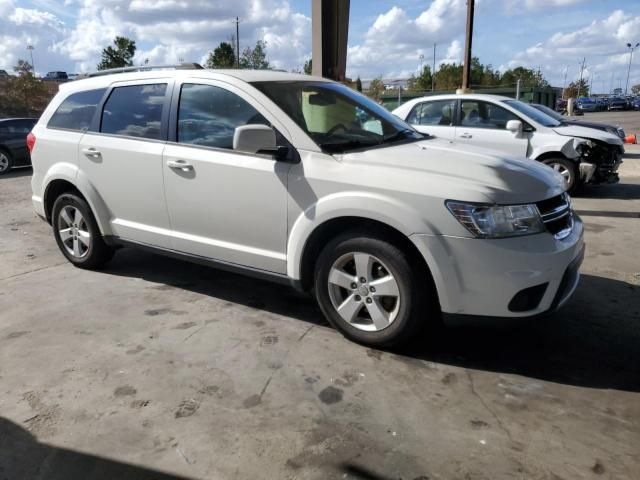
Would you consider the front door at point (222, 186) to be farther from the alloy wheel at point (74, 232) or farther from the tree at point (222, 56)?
the tree at point (222, 56)

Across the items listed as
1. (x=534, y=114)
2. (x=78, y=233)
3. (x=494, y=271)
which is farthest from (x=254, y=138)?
(x=534, y=114)

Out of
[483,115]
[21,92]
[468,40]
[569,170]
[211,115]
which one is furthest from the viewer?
[21,92]

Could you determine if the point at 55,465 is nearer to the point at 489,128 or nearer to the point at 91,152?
the point at 91,152

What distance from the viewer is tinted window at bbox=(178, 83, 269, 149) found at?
3.87 meters

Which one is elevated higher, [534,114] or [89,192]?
[534,114]

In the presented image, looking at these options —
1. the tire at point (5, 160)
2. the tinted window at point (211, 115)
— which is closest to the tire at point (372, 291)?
the tinted window at point (211, 115)

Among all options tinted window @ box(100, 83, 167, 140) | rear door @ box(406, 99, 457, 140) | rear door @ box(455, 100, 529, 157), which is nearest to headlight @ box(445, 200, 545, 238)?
tinted window @ box(100, 83, 167, 140)

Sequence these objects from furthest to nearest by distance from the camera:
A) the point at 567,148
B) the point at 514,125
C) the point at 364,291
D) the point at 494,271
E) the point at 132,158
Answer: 1. the point at 567,148
2. the point at 514,125
3. the point at 132,158
4. the point at 364,291
5. the point at 494,271

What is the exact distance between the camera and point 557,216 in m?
3.33

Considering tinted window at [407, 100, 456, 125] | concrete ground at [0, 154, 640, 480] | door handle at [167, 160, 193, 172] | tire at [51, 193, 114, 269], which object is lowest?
concrete ground at [0, 154, 640, 480]

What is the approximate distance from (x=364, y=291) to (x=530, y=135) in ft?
21.3

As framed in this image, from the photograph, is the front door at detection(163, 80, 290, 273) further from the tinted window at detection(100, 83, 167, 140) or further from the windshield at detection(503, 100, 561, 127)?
the windshield at detection(503, 100, 561, 127)

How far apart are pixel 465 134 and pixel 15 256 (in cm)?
682

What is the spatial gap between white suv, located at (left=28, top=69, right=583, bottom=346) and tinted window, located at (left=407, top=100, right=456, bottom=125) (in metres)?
5.02
